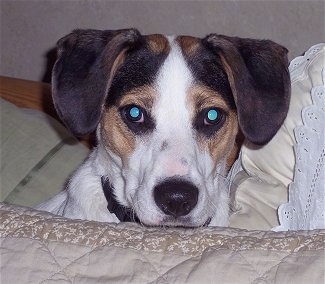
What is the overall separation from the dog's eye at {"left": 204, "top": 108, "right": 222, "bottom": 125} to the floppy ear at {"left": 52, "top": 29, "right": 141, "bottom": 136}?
27 cm

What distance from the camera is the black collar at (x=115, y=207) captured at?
6.24 feet

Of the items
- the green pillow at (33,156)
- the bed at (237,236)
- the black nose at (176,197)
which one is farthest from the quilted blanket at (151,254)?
the green pillow at (33,156)

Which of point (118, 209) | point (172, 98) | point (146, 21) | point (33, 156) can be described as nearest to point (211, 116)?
point (172, 98)

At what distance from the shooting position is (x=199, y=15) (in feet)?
9.66

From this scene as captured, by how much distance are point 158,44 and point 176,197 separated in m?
0.46

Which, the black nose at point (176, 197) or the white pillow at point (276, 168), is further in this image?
the white pillow at point (276, 168)

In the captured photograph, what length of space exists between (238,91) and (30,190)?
96 cm

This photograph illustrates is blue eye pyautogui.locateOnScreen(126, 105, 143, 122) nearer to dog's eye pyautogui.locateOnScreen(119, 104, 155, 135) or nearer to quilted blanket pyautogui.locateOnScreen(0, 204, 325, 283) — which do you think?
dog's eye pyautogui.locateOnScreen(119, 104, 155, 135)

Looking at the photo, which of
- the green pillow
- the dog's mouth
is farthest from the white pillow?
the green pillow

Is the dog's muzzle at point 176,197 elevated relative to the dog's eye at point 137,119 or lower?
lower

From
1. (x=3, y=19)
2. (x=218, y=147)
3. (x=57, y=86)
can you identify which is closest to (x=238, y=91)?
(x=218, y=147)

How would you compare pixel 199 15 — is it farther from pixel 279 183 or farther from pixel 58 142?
pixel 279 183

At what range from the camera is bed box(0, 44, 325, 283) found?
1339 millimetres

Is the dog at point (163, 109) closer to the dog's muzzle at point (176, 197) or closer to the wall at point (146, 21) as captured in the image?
the dog's muzzle at point (176, 197)
